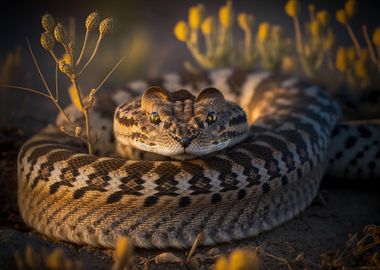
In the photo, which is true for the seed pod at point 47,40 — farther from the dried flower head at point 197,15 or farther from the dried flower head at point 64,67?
the dried flower head at point 197,15

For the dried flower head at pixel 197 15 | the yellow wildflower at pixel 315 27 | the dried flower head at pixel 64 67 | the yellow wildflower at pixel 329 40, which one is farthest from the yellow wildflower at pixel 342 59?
the dried flower head at pixel 64 67

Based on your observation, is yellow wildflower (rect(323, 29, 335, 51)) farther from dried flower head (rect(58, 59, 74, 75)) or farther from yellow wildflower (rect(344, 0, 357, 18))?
dried flower head (rect(58, 59, 74, 75))

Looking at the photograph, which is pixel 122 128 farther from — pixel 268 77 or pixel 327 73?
pixel 327 73

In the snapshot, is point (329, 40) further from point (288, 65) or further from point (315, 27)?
point (288, 65)

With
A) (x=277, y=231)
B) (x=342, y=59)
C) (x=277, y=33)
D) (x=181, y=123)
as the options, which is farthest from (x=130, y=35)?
(x=277, y=231)

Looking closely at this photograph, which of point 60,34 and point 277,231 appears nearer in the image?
point 60,34

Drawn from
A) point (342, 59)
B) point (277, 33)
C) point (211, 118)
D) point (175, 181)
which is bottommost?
point (175, 181)
